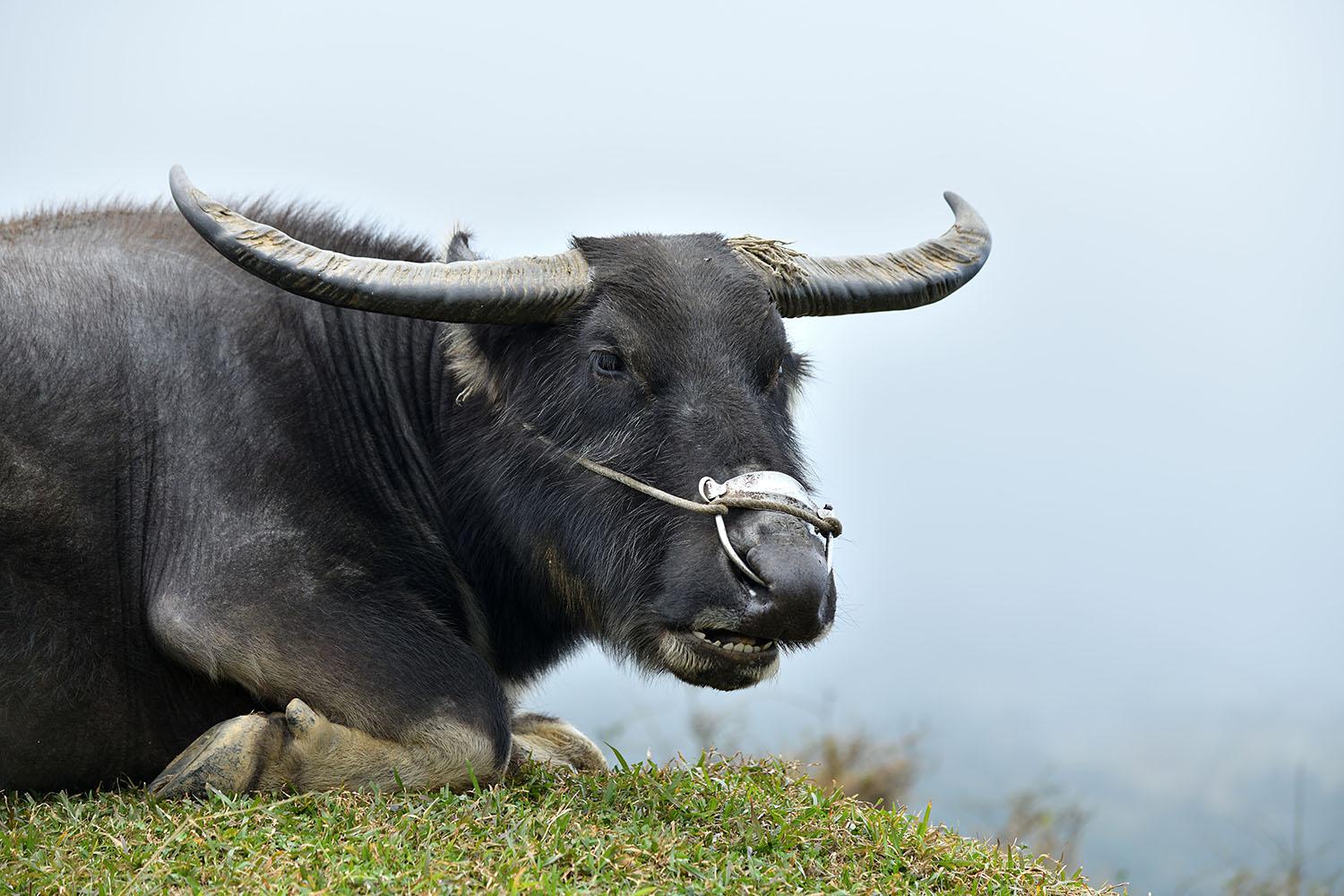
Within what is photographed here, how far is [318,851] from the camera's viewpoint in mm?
3842

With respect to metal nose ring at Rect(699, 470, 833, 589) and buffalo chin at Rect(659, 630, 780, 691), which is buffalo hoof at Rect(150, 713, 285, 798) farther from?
metal nose ring at Rect(699, 470, 833, 589)

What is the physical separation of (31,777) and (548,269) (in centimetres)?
230

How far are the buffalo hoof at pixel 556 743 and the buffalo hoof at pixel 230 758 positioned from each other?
963 mm

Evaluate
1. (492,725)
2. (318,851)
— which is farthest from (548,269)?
(318,851)

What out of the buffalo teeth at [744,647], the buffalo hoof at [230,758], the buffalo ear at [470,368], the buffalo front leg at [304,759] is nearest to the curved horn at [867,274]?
the buffalo ear at [470,368]

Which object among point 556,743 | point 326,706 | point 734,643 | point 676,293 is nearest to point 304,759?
point 326,706

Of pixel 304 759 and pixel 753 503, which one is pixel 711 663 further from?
pixel 304 759

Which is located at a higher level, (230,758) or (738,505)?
(738,505)

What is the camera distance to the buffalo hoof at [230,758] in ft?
14.0

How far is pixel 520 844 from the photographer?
388 cm

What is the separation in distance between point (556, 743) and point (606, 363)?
1.52 metres

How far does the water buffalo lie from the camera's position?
4.37 metres

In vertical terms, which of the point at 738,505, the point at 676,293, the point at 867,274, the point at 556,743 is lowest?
the point at 556,743

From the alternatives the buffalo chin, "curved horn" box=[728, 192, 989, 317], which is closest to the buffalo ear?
"curved horn" box=[728, 192, 989, 317]
